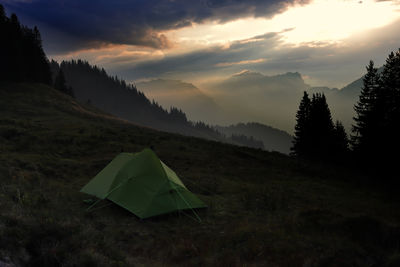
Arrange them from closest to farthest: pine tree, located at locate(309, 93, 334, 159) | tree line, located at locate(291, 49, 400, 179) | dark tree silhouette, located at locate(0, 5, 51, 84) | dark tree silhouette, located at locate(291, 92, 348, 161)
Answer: tree line, located at locate(291, 49, 400, 179) → pine tree, located at locate(309, 93, 334, 159) → dark tree silhouette, located at locate(291, 92, 348, 161) → dark tree silhouette, located at locate(0, 5, 51, 84)

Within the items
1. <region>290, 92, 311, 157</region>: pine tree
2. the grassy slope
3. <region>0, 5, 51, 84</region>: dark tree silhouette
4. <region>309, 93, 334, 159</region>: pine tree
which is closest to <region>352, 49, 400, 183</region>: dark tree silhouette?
<region>309, 93, 334, 159</region>: pine tree

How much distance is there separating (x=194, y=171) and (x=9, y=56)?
65280 mm

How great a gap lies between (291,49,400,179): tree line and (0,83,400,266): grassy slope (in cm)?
1300

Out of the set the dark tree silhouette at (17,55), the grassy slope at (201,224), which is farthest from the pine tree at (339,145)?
the dark tree silhouette at (17,55)

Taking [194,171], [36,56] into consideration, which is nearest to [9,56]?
[36,56]

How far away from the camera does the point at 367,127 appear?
125ft

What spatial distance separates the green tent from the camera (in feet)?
40.7

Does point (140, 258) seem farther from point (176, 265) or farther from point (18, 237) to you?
point (18, 237)

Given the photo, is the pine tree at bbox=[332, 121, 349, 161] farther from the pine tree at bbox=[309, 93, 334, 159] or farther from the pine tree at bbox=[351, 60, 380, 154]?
the pine tree at bbox=[351, 60, 380, 154]

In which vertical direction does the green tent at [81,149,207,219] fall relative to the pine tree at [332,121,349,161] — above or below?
below

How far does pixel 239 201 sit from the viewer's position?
15.6m

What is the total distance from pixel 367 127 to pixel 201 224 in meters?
34.6

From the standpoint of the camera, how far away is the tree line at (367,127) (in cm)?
3269

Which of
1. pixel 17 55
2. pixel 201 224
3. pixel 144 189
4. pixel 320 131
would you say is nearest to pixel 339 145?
pixel 320 131
